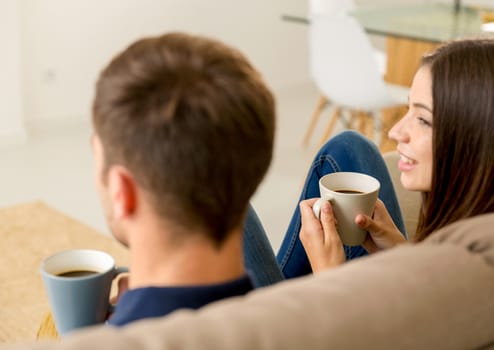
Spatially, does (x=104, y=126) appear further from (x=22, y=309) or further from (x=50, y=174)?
(x=50, y=174)

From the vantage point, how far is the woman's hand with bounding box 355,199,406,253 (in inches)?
63.6

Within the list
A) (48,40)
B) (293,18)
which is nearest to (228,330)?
(293,18)

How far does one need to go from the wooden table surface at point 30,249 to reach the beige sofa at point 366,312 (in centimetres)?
146

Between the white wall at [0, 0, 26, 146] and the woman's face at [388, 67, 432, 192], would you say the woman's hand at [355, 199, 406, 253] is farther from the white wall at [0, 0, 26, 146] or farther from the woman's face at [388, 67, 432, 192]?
the white wall at [0, 0, 26, 146]

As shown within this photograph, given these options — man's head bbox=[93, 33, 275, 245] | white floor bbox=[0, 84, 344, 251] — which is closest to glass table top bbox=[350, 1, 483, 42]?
white floor bbox=[0, 84, 344, 251]

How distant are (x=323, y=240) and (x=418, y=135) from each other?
25cm

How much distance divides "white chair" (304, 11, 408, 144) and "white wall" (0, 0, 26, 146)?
149cm

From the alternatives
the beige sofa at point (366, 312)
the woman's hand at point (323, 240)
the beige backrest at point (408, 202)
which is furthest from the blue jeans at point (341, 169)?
the beige sofa at point (366, 312)

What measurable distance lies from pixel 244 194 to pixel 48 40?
3.83 m

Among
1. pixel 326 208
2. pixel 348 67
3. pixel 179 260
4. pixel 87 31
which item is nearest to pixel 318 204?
pixel 326 208

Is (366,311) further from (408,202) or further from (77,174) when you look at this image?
(77,174)

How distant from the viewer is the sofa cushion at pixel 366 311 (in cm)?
81

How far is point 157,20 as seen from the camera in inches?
198

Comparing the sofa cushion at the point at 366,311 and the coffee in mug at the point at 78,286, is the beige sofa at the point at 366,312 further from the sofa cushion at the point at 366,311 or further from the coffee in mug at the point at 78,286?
the coffee in mug at the point at 78,286
